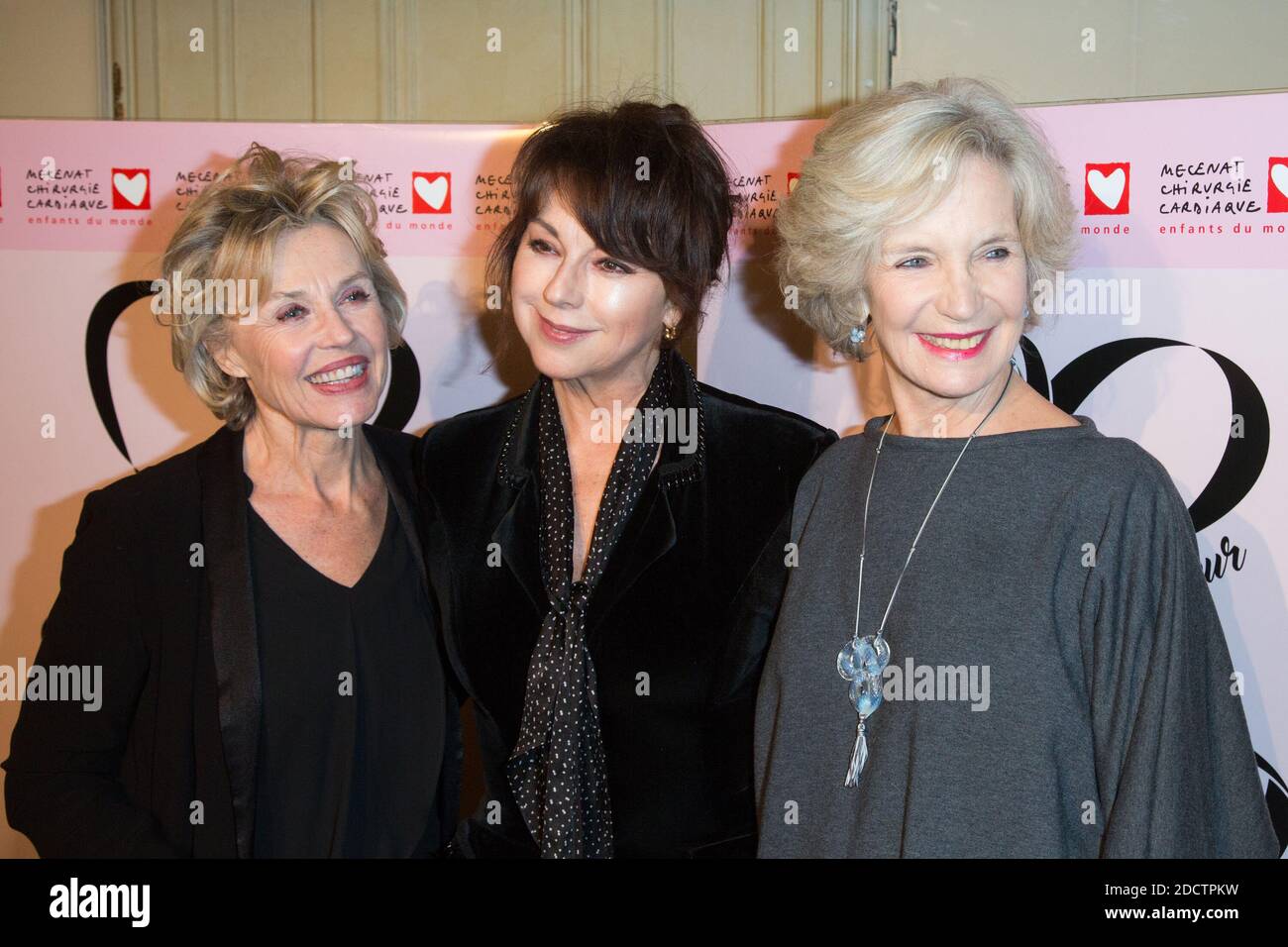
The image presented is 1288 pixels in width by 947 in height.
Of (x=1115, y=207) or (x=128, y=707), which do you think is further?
(x=1115, y=207)

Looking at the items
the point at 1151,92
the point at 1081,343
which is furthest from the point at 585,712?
the point at 1151,92

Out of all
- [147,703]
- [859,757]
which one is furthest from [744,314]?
[147,703]

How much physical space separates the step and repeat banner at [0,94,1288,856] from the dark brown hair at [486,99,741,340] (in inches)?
21.8

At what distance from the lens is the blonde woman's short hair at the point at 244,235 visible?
2193 mm

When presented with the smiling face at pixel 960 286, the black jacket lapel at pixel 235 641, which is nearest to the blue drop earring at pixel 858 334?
the smiling face at pixel 960 286

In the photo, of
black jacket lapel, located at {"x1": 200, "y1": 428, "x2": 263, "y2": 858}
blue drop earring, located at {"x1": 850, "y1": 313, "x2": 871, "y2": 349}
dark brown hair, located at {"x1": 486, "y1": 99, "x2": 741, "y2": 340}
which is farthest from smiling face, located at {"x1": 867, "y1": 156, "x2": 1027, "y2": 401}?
black jacket lapel, located at {"x1": 200, "y1": 428, "x2": 263, "y2": 858}

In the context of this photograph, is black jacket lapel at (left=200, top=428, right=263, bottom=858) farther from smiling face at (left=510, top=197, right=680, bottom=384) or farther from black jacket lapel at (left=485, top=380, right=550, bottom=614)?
smiling face at (left=510, top=197, right=680, bottom=384)

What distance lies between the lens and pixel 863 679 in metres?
1.95

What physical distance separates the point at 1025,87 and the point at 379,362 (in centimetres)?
199

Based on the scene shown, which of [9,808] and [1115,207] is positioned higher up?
[1115,207]

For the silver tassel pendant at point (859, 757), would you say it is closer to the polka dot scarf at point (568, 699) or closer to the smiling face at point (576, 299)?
the polka dot scarf at point (568, 699)

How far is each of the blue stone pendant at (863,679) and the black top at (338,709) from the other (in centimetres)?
83

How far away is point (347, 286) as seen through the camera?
231 cm

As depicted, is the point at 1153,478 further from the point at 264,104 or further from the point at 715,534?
the point at 264,104
